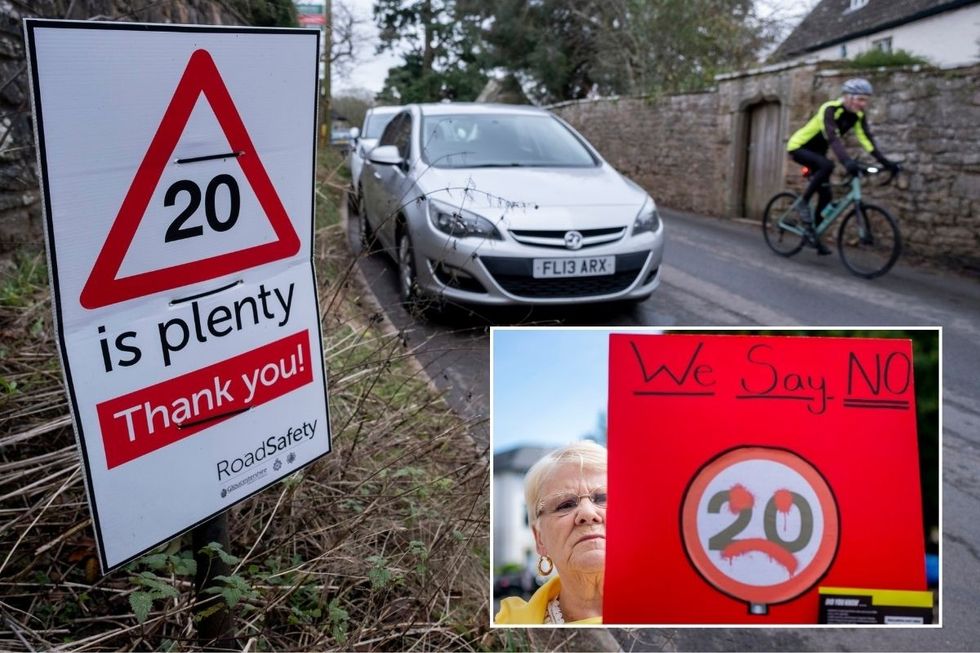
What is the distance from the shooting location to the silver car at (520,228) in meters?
5.42

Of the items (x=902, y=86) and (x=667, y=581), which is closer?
(x=667, y=581)

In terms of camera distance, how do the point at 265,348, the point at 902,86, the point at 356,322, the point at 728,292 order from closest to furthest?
the point at 265,348
the point at 356,322
the point at 728,292
the point at 902,86

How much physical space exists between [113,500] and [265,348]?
0.43 m

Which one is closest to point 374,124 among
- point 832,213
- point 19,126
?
point 832,213

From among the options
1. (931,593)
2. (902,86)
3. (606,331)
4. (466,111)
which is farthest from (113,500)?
(902,86)

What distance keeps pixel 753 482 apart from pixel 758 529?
0.08 metres

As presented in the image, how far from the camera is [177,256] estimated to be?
1572 mm

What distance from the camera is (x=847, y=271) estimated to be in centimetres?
840

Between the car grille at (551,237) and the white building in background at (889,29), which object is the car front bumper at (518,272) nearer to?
the car grille at (551,237)

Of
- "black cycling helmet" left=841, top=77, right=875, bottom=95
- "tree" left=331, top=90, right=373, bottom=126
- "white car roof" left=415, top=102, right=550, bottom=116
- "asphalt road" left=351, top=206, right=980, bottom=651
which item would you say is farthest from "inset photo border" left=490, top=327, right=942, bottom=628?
"tree" left=331, top=90, right=373, bottom=126

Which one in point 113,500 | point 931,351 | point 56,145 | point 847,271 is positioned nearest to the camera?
point 56,145

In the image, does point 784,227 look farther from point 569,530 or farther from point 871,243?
point 569,530

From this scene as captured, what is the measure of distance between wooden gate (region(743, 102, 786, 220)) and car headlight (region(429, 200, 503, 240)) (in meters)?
7.78

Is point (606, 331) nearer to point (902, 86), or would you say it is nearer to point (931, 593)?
point (931, 593)
